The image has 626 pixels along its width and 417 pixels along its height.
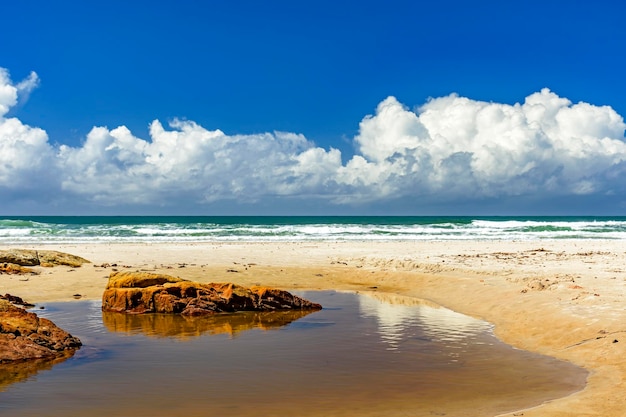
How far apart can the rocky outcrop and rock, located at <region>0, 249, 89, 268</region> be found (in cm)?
835

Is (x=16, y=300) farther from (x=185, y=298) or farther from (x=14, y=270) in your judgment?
(x=14, y=270)

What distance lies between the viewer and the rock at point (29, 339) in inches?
338

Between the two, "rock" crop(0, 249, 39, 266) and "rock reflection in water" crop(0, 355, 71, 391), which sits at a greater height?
"rock" crop(0, 249, 39, 266)

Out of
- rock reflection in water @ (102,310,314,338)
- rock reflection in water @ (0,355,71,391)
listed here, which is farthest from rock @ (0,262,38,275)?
rock reflection in water @ (0,355,71,391)

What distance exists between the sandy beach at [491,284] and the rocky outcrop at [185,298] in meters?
2.76

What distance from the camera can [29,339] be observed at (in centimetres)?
894

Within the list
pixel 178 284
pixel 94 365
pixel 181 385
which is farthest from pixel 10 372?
pixel 178 284

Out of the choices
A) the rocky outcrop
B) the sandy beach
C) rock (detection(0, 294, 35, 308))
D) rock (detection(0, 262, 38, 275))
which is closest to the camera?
the sandy beach

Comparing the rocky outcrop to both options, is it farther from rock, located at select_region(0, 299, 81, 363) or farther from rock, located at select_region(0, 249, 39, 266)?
rock, located at select_region(0, 249, 39, 266)

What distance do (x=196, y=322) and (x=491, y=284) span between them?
28.6ft

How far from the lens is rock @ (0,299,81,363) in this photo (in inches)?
338

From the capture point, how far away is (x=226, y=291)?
13.8 metres

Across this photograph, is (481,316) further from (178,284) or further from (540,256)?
(540,256)

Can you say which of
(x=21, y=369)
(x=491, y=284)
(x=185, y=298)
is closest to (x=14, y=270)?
(x=185, y=298)
